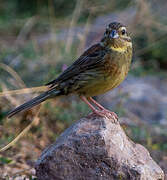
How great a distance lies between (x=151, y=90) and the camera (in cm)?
906

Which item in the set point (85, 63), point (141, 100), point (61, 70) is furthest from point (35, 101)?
point (141, 100)

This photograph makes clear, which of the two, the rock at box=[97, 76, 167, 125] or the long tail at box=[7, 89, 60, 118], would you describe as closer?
the long tail at box=[7, 89, 60, 118]

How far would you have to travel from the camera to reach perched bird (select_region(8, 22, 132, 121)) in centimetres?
512

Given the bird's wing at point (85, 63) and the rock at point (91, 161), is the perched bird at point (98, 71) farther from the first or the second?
the rock at point (91, 161)

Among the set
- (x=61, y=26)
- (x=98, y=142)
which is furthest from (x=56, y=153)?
(x=61, y=26)

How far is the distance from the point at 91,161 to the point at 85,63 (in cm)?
151

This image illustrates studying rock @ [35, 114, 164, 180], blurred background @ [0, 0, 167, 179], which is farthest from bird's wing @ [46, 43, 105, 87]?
rock @ [35, 114, 164, 180]

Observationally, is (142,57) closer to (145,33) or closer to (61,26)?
(145,33)

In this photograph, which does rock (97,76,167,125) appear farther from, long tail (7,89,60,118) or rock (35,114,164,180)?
rock (35,114,164,180)

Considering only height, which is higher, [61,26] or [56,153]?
[61,26]

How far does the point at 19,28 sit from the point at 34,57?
→ 141 inches

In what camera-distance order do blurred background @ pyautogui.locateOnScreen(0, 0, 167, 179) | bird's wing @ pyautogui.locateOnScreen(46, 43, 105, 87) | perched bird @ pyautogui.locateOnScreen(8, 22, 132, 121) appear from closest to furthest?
perched bird @ pyautogui.locateOnScreen(8, 22, 132, 121), bird's wing @ pyautogui.locateOnScreen(46, 43, 105, 87), blurred background @ pyautogui.locateOnScreen(0, 0, 167, 179)

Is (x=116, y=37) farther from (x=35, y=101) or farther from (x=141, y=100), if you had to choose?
(x=141, y=100)

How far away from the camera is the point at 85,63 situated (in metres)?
5.31
